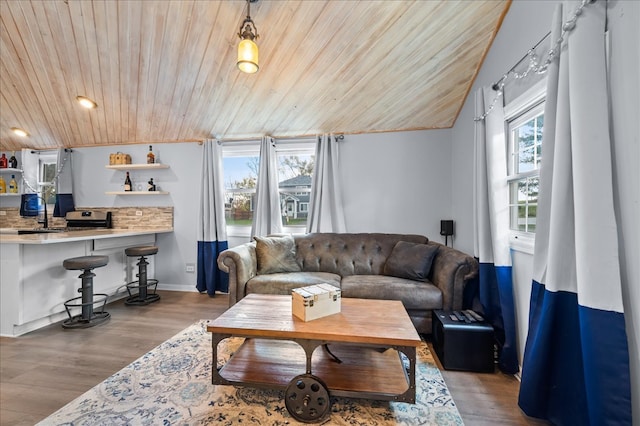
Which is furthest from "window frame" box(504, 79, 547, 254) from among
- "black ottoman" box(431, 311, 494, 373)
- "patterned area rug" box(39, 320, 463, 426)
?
"patterned area rug" box(39, 320, 463, 426)

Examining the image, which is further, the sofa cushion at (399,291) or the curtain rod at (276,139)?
the curtain rod at (276,139)

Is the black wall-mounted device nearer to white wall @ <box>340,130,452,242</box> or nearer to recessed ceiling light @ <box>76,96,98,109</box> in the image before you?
white wall @ <box>340,130,452,242</box>

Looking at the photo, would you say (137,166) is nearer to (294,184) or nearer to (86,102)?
(86,102)

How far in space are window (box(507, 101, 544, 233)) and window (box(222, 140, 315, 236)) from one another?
238 centimetres

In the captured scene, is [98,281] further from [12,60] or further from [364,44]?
[364,44]

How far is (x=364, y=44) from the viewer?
2541 mm

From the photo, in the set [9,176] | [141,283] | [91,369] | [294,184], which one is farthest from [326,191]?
[9,176]

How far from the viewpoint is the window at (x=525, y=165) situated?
1931 mm

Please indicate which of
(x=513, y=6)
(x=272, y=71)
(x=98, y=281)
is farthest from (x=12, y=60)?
(x=513, y=6)

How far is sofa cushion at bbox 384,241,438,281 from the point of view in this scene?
107 inches

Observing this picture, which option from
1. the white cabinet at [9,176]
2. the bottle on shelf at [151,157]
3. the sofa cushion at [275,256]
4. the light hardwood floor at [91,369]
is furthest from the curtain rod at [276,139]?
the white cabinet at [9,176]

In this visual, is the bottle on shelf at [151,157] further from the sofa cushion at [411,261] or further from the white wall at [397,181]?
the sofa cushion at [411,261]

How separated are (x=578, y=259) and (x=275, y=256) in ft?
8.17

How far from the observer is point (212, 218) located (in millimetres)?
3836
